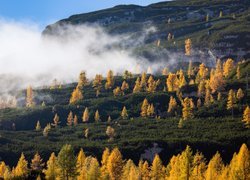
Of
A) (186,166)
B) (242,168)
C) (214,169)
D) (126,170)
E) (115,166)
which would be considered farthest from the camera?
(115,166)

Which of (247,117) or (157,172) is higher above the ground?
(247,117)

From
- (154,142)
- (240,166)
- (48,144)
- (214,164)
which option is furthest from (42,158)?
(240,166)

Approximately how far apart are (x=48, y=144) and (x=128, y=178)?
78.9m

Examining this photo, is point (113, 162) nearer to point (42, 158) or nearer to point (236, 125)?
point (42, 158)

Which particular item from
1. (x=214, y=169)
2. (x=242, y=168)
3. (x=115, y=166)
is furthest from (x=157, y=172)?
(x=242, y=168)

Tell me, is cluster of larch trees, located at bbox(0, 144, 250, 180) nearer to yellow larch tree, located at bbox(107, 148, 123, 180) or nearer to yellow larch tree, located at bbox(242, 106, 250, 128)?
yellow larch tree, located at bbox(107, 148, 123, 180)

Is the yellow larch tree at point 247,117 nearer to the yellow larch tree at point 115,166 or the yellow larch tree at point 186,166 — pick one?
the yellow larch tree at point 115,166

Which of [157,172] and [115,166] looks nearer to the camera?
[157,172]

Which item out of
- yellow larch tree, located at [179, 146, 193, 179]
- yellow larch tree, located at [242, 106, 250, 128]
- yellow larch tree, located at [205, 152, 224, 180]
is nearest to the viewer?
yellow larch tree, located at [179, 146, 193, 179]

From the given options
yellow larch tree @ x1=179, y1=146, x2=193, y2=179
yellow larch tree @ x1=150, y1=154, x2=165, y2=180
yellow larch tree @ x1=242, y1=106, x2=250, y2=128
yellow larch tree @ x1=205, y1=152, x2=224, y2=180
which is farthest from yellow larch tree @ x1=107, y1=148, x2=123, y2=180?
yellow larch tree @ x1=242, y1=106, x2=250, y2=128

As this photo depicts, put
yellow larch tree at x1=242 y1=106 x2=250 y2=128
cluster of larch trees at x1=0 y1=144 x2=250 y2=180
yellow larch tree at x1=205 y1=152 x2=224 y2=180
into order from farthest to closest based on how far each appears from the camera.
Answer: yellow larch tree at x1=242 y1=106 x2=250 y2=128, yellow larch tree at x1=205 y1=152 x2=224 y2=180, cluster of larch trees at x1=0 y1=144 x2=250 y2=180

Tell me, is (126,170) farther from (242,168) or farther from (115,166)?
(242,168)

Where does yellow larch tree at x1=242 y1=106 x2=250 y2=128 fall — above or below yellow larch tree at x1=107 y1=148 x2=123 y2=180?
above

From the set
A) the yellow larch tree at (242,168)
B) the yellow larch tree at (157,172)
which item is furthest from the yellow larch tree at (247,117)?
the yellow larch tree at (242,168)
